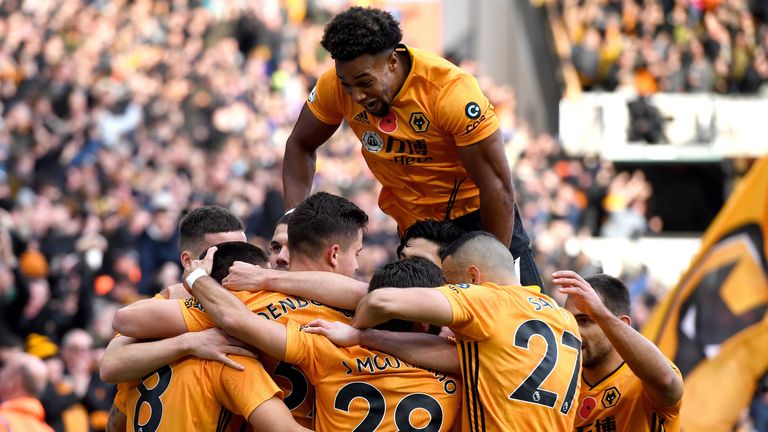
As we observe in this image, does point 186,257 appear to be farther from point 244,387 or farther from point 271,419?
point 271,419

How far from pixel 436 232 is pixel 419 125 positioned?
20.1 inches

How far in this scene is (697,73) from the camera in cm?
2642

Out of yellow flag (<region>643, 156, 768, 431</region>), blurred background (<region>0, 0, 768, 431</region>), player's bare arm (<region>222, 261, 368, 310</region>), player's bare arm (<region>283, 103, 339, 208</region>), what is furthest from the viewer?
blurred background (<region>0, 0, 768, 431</region>)

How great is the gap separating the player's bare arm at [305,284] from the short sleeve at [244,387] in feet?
1.04

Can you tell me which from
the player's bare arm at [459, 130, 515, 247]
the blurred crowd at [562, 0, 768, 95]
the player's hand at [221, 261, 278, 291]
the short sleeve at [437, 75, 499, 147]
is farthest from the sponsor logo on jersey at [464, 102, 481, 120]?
the blurred crowd at [562, 0, 768, 95]

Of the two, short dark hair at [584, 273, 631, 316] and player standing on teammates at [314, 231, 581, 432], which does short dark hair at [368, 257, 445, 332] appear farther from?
short dark hair at [584, 273, 631, 316]

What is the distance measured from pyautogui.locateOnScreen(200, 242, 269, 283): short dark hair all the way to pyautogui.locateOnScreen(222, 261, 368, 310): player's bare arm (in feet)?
0.57

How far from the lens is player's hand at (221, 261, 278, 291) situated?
18.7ft

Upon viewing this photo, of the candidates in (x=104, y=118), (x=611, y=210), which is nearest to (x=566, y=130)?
(x=611, y=210)

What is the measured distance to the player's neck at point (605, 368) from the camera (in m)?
6.37

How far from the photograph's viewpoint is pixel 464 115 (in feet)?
20.5

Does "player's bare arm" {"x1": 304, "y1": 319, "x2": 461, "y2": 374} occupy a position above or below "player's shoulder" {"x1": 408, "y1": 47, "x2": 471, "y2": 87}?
below

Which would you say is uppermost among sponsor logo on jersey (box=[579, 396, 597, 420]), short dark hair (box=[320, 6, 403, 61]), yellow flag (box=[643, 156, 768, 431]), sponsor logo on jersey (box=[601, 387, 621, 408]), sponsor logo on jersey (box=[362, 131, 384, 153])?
short dark hair (box=[320, 6, 403, 61])

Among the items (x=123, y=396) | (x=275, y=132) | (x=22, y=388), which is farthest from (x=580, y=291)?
(x=275, y=132)
